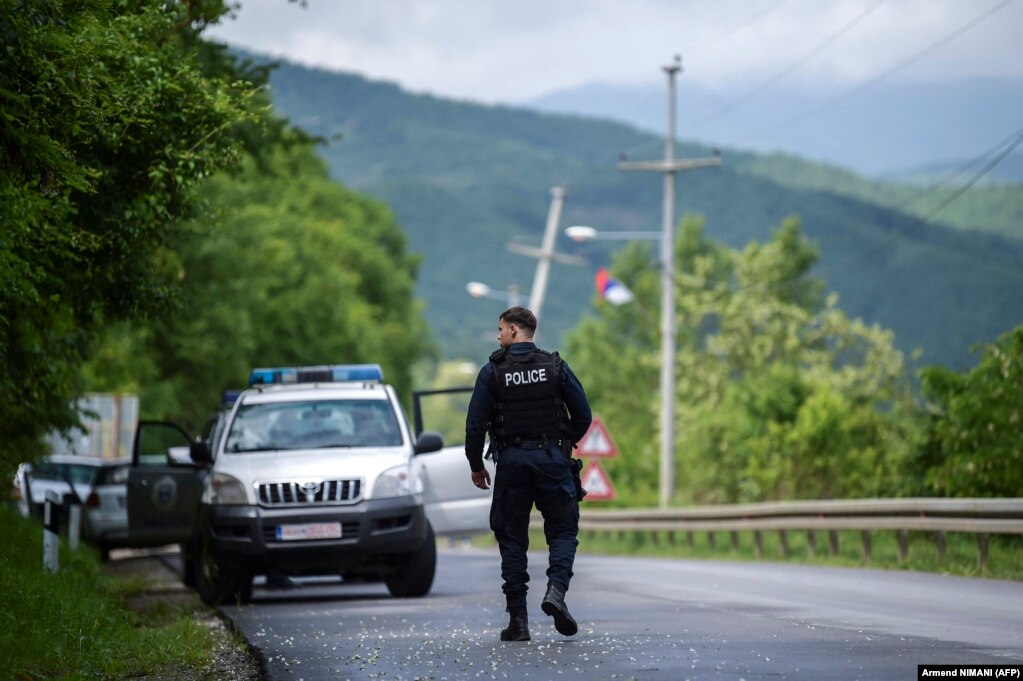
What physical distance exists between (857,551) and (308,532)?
10936 mm

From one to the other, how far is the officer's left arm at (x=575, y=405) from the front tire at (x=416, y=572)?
514 cm

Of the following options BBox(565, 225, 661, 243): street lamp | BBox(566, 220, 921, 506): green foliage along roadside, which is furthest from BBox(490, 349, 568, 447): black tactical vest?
BBox(565, 225, 661, 243): street lamp

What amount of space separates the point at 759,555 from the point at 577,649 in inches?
641

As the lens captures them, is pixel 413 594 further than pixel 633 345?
No

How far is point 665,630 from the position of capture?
11.1 meters

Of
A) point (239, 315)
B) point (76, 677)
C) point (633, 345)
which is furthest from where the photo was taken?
point (633, 345)

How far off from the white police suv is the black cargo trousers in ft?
15.1

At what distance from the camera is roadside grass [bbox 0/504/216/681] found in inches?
364

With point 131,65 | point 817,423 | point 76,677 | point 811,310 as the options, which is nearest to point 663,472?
point 817,423

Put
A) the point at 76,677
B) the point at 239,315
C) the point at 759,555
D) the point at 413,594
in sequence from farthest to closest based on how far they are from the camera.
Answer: the point at 239,315
the point at 759,555
the point at 413,594
the point at 76,677

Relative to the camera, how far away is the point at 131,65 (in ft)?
42.1

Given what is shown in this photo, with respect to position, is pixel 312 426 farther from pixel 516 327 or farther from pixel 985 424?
pixel 985 424

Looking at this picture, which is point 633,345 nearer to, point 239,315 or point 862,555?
point 239,315

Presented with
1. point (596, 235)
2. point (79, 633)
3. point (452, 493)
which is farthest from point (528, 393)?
point (596, 235)
